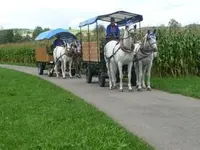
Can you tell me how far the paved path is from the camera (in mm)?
8945

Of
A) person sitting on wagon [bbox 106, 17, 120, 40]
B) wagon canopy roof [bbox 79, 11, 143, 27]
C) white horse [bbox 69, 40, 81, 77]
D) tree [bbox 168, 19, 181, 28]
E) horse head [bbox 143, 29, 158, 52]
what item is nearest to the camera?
horse head [bbox 143, 29, 158, 52]

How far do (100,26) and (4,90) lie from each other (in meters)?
5.05

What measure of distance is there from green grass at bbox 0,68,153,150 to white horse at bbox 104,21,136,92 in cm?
326

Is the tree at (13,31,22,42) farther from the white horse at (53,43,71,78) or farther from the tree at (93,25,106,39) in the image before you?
the tree at (93,25,106,39)

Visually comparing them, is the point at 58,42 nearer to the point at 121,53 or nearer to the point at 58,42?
the point at 58,42

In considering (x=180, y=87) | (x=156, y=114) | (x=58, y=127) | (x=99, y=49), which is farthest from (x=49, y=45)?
(x=58, y=127)

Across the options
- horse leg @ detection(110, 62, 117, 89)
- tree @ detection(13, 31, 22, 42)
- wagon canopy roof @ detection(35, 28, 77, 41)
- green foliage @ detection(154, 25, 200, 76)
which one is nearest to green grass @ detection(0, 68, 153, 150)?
horse leg @ detection(110, 62, 117, 89)

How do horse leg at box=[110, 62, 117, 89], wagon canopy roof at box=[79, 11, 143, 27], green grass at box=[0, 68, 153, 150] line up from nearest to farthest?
1. green grass at box=[0, 68, 153, 150]
2. horse leg at box=[110, 62, 117, 89]
3. wagon canopy roof at box=[79, 11, 143, 27]

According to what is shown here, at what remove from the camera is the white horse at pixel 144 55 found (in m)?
17.2

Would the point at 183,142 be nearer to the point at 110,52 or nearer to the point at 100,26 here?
the point at 110,52

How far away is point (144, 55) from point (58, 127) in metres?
8.06

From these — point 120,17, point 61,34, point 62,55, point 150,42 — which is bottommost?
point 62,55

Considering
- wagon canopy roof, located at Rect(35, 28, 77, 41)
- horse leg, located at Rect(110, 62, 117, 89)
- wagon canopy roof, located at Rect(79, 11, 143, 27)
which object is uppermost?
wagon canopy roof, located at Rect(79, 11, 143, 27)

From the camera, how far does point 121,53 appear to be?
17484 millimetres
